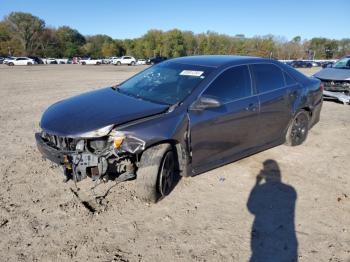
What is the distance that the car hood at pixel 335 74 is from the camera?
391 inches

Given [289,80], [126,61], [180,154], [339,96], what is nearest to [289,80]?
[289,80]

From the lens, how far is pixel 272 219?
3.49m

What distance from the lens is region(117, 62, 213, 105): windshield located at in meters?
4.13

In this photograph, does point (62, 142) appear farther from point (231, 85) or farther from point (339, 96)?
point (339, 96)

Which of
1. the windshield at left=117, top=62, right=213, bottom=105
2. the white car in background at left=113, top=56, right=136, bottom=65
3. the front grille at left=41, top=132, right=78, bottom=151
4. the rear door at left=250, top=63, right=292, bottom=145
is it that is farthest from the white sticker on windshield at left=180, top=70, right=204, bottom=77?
the white car in background at left=113, top=56, right=136, bottom=65

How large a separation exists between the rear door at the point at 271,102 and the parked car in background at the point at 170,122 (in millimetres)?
16

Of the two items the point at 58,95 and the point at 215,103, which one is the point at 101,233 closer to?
the point at 215,103

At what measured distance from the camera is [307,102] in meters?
5.80

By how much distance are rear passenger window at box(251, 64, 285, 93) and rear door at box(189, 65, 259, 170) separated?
0.20 metres

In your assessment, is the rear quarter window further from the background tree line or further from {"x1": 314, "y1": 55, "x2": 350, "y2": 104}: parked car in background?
the background tree line

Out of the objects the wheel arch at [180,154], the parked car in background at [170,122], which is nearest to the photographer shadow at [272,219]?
the parked car in background at [170,122]

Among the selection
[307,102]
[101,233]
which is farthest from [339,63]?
[101,233]

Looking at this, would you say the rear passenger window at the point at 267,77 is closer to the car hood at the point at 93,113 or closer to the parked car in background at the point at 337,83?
the car hood at the point at 93,113

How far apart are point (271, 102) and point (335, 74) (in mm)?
6602
